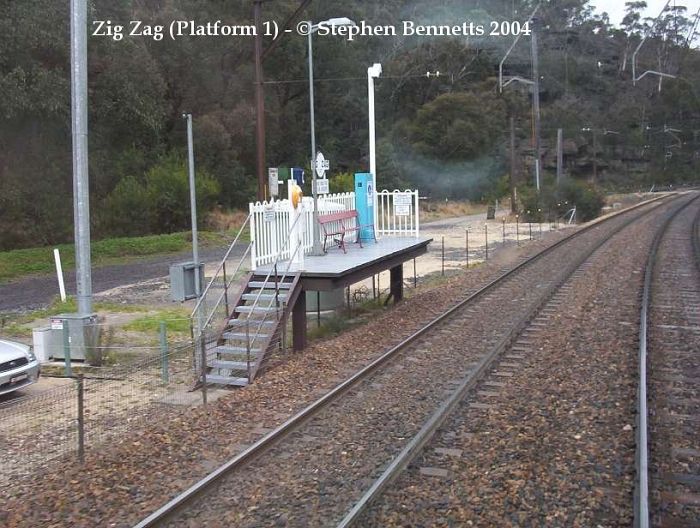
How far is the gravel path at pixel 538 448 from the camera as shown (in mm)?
5574

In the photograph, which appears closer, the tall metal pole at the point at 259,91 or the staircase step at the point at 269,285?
the staircase step at the point at 269,285

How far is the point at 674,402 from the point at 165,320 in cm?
986

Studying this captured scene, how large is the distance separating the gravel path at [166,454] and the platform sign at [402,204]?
5.99 meters

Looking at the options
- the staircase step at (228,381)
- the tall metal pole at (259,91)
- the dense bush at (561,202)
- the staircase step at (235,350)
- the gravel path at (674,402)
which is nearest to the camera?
the gravel path at (674,402)

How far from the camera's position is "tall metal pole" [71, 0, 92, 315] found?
35.7 feet

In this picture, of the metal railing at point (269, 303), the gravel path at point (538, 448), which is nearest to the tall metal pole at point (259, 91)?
the metal railing at point (269, 303)

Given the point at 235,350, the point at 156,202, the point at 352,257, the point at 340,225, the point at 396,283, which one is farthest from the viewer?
the point at 156,202

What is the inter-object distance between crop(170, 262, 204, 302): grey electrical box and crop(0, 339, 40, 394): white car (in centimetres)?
236

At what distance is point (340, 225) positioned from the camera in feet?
49.9

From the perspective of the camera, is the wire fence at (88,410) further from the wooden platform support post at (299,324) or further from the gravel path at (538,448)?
the gravel path at (538,448)

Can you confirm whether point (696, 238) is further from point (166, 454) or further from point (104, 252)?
point (166, 454)

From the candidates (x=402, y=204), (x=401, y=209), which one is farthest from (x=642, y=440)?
(x=401, y=209)

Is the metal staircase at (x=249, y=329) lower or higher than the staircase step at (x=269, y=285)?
lower

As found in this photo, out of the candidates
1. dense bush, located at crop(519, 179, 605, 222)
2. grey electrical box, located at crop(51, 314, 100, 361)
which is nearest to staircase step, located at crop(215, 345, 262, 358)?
grey electrical box, located at crop(51, 314, 100, 361)
